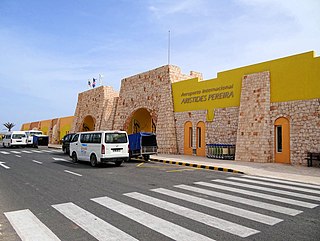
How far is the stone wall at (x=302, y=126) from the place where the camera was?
1436 centimetres

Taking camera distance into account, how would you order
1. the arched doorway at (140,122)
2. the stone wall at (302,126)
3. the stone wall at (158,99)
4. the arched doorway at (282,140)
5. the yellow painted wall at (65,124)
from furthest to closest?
the yellow painted wall at (65,124), the arched doorway at (140,122), the stone wall at (158,99), the arched doorway at (282,140), the stone wall at (302,126)

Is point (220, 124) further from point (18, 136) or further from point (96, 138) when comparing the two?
point (18, 136)

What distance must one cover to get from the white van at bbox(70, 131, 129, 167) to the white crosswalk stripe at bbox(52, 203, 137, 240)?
699 centimetres

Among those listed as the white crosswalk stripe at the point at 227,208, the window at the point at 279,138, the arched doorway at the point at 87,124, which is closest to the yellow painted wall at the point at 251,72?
the window at the point at 279,138

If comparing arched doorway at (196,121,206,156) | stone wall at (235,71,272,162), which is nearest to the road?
stone wall at (235,71,272,162)

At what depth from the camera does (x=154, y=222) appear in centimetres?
523

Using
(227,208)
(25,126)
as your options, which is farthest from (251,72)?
(25,126)

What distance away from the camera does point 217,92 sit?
20.0m

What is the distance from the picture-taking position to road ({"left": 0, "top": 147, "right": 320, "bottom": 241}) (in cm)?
470

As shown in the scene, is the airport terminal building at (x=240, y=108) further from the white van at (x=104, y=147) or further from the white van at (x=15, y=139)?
the white van at (x=15, y=139)

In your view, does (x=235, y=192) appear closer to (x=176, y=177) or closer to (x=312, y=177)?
(x=176, y=177)

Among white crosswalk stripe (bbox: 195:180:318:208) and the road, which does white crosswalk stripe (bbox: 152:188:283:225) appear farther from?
white crosswalk stripe (bbox: 195:180:318:208)

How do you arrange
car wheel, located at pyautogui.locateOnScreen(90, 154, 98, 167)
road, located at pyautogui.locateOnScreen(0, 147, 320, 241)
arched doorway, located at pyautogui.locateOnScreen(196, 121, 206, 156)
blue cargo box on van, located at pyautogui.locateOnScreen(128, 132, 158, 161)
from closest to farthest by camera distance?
road, located at pyautogui.locateOnScreen(0, 147, 320, 241)
car wheel, located at pyautogui.locateOnScreen(90, 154, 98, 167)
blue cargo box on van, located at pyautogui.locateOnScreen(128, 132, 158, 161)
arched doorway, located at pyautogui.locateOnScreen(196, 121, 206, 156)

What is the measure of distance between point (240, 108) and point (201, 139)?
4582mm
